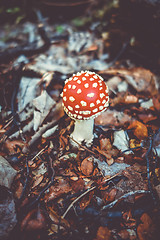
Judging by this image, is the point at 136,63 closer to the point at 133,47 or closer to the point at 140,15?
the point at 133,47

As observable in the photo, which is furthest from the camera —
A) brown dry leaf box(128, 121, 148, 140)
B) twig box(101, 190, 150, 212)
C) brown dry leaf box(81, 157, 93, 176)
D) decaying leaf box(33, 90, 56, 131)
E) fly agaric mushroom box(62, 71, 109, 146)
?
decaying leaf box(33, 90, 56, 131)

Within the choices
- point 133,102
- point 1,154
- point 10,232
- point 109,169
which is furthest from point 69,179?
point 133,102

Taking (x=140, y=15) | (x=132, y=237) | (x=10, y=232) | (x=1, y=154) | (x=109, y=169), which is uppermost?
(x=140, y=15)

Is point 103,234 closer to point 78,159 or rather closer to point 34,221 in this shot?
point 34,221

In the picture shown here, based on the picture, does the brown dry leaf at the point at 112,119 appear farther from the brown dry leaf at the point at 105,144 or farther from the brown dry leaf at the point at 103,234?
the brown dry leaf at the point at 103,234

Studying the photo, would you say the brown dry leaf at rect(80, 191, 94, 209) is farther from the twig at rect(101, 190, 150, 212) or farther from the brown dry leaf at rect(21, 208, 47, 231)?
the brown dry leaf at rect(21, 208, 47, 231)

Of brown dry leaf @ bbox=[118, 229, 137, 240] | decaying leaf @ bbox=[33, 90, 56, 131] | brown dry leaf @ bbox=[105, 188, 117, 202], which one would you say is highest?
decaying leaf @ bbox=[33, 90, 56, 131]

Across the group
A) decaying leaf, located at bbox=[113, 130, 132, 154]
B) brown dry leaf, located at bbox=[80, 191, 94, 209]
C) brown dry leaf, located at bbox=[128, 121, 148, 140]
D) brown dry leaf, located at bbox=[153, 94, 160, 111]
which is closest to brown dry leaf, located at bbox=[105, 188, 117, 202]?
brown dry leaf, located at bbox=[80, 191, 94, 209]
